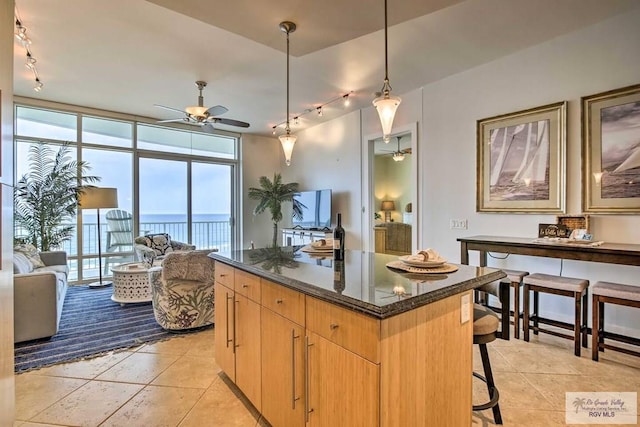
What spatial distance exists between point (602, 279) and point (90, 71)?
6055 mm

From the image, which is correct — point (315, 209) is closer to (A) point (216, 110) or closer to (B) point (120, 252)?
(A) point (216, 110)

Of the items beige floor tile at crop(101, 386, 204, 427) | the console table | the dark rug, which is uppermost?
the console table

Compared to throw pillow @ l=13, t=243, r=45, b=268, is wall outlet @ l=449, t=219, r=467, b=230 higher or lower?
higher

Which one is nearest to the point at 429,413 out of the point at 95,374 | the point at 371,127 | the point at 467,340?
the point at 467,340

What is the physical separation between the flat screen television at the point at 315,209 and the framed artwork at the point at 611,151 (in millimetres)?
3712

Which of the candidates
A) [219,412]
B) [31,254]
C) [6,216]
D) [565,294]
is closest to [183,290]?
[219,412]

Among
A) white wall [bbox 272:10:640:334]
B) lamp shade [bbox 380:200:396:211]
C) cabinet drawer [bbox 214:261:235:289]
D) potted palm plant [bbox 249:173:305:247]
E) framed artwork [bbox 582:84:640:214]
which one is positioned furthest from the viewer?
lamp shade [bbox 380:200:396:211]

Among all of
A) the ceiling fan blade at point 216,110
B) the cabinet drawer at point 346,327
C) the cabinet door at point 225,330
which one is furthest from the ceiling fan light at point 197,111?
the cabinet drawer at point 346,327

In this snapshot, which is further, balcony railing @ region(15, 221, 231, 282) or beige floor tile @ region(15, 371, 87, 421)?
balcony railing @ region(15, 221, 231, 282)

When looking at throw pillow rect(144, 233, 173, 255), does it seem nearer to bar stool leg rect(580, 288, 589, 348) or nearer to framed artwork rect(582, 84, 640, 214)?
bar stool leg rect(580, 288, 589, 348)

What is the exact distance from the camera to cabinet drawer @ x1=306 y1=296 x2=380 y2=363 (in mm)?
1072

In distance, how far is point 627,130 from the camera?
2.78 metres

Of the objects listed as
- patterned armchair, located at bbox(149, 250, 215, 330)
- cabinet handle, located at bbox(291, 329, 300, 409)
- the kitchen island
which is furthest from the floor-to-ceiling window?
cabinet handle, located at bbox(291, 329, 300, 409)

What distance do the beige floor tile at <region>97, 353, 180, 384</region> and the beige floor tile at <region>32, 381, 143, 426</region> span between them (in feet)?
0.26
